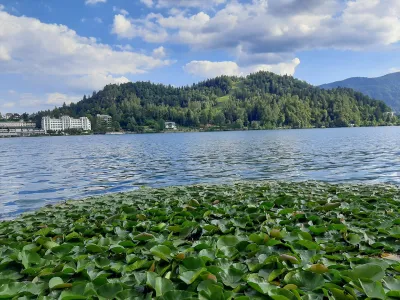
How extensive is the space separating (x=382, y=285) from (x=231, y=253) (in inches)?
79.5

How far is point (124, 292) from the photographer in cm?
361

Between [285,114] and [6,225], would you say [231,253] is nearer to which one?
[6,225]

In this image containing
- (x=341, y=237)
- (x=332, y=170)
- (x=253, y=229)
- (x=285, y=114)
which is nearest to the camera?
(x=341, y=237)

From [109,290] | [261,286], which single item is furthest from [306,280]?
[109,290]

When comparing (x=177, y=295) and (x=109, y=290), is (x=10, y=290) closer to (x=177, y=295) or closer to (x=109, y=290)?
(x=109, y=290)

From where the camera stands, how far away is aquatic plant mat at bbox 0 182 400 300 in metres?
3.65

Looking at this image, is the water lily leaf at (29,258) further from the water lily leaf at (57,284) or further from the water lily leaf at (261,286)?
the water lily leaf at (261,286)

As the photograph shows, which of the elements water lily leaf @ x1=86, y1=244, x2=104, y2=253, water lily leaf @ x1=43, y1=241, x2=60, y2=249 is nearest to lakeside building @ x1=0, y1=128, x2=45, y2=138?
water lily leaf @ x1=43, y1=241, x2=60, y2=249

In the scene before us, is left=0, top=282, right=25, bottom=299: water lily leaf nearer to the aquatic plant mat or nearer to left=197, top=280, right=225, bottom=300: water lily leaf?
the aquatic plant mat

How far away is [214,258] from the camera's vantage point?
4586 millimetres

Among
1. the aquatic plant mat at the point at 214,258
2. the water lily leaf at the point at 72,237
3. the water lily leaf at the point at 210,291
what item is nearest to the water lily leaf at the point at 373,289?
the aquatic plant mat at the point at 214,258

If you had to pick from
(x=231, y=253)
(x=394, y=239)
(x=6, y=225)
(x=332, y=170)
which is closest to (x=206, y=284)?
(x=231, y=253)

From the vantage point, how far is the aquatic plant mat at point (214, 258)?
144 inches

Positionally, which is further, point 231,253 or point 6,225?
point 6,225
